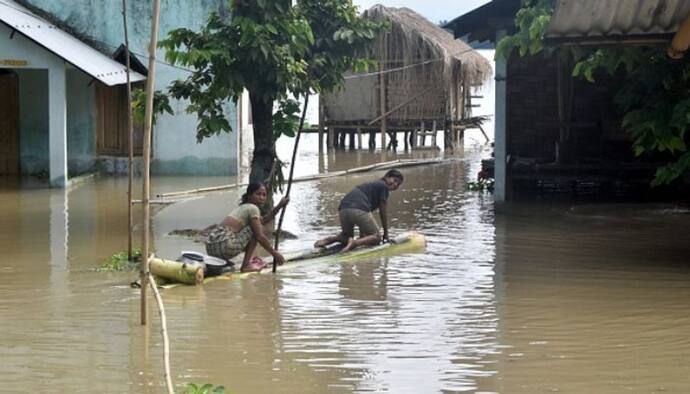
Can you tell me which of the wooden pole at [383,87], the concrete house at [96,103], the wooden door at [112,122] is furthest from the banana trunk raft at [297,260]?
the wooden pole at [383,87]

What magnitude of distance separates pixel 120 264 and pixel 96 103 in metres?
12.7

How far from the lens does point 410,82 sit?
33.6 metres

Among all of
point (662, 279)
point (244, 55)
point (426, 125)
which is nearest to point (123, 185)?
point (244, 55)

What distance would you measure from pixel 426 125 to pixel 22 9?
15985mm

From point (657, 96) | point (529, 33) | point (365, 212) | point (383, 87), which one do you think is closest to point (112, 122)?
point (383, 87)

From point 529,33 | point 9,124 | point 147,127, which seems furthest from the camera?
point 9,124

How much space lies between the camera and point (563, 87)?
19516 millimetres

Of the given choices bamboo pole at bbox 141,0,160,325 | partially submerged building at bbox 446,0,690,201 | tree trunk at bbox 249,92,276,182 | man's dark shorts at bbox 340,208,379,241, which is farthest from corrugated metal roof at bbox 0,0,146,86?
bamboo pole at bbox 141,0,160,325

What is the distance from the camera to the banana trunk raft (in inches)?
420

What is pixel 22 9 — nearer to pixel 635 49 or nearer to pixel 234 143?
pixel 234 143

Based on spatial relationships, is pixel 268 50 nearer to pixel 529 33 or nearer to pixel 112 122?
pixel 529 33

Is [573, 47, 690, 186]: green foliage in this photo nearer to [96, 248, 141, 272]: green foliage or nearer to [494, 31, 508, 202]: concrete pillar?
[96, 248, 141, 272]: green foliage

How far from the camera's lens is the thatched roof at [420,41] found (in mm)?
32250

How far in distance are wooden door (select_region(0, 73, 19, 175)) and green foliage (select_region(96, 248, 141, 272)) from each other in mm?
11457
